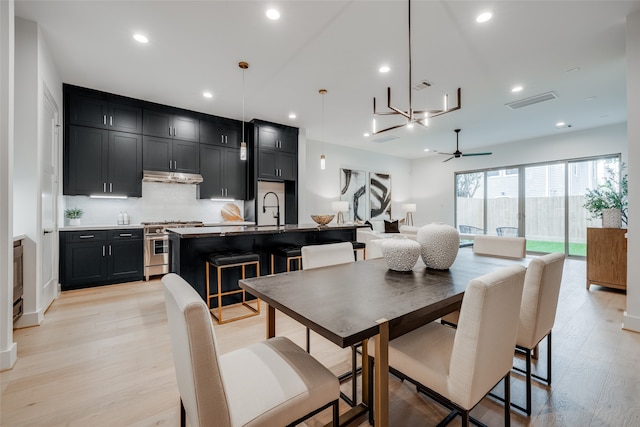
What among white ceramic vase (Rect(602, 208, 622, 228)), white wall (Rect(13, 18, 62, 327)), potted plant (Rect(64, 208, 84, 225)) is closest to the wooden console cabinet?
white ceramic vase (Rect(602, 208, 622, 228))

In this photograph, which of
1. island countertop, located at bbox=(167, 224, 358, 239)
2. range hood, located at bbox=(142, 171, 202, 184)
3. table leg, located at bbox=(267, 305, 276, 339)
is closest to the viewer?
table leg, located at bbox=(267, 305, 276, 339)

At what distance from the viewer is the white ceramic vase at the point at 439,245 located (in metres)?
1.85

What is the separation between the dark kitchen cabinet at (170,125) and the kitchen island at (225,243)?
2.30m

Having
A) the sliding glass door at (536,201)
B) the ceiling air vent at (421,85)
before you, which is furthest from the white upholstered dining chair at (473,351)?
the sliding glass door at (536,201)

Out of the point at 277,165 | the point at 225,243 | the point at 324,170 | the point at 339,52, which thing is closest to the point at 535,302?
the point at 225,243

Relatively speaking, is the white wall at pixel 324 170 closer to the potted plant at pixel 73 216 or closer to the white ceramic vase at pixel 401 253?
the potted plant at pixel 73 216

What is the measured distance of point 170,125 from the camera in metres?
4.79

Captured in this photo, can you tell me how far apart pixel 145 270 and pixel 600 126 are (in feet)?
30.2

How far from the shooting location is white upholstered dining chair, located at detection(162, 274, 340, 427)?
2.76 ft

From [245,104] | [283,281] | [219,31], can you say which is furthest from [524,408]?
[245,104]

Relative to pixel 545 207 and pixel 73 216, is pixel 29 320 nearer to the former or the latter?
pixel 73 216

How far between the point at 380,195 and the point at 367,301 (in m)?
7.48

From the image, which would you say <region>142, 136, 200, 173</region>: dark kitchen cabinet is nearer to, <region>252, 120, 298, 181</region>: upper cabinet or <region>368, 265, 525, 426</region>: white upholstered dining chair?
<region>252, 120, 298, 181</region>: upper cabinet

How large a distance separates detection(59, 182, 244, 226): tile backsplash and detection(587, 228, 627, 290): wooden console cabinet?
591 centimetres
